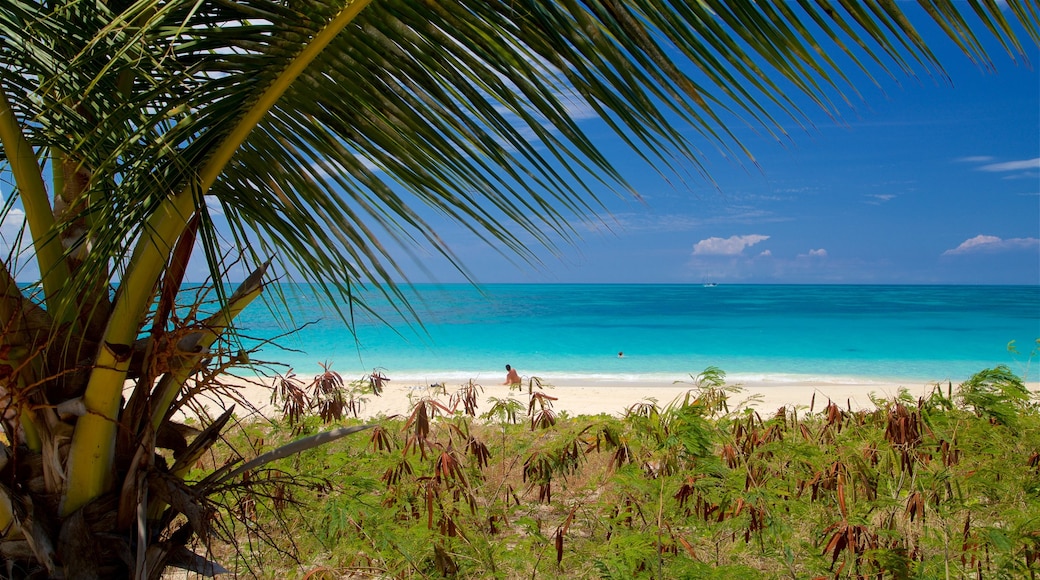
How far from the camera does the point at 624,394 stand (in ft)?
40.9

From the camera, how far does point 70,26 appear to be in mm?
1319

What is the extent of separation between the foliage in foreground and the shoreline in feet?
10.1

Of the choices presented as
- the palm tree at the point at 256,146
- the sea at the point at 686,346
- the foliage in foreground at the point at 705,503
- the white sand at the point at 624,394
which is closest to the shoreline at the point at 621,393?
the white sand at the point at 624,394

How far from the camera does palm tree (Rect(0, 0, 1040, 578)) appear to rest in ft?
2.99

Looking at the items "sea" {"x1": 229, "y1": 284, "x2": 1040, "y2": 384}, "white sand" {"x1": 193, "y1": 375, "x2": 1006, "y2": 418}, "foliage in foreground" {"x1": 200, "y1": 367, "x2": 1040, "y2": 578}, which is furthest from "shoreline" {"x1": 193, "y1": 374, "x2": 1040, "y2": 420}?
"foliage in foreground" {"x1": 200, "y1": 367, "x2": 1040, "y2": 578}

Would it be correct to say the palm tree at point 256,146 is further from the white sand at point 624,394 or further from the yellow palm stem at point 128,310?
the white sand at point 624,394

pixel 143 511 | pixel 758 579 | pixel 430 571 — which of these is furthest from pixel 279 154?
pixel 758 579

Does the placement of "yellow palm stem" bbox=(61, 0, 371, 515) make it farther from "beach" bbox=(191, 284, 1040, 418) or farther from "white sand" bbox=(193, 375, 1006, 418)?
"beach" bbox=(191, 284, 1040, 418)

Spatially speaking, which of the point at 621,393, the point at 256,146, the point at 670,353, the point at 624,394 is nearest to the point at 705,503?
the point at 256,146

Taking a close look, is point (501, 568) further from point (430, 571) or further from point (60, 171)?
point (60, 171)

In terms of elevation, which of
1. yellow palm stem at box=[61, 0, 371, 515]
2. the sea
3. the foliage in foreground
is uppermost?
the sea

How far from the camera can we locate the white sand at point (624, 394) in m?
9.46

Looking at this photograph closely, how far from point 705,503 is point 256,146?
8.60 feet

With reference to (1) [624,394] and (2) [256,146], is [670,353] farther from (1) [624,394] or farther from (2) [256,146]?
(2) [256,146]
